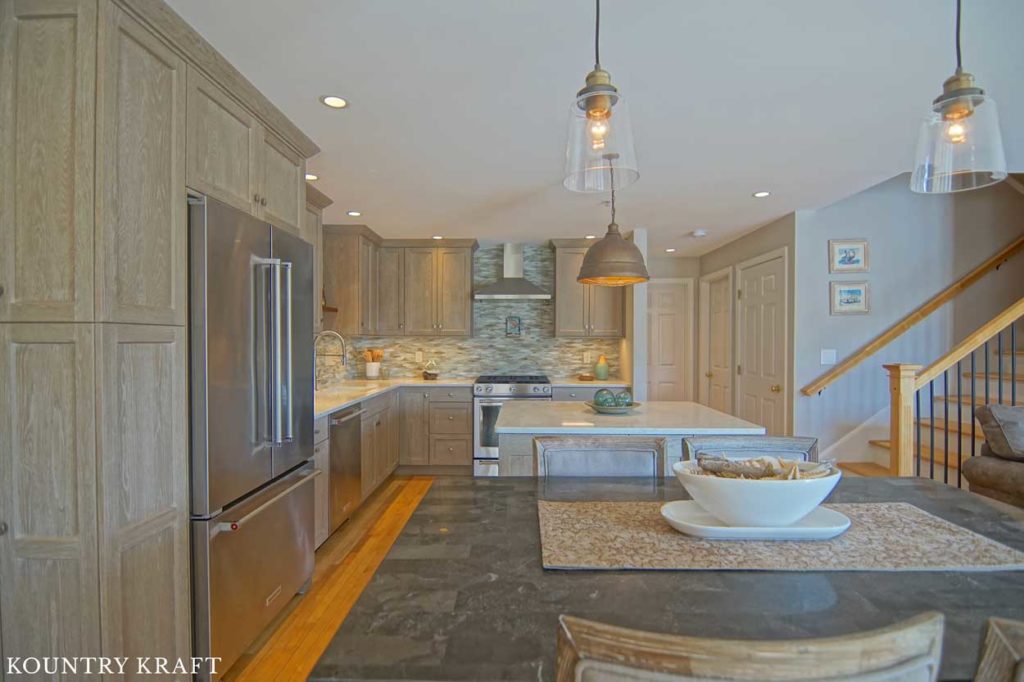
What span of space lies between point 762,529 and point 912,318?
4.16 m

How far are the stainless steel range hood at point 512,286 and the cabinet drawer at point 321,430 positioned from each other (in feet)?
8.05

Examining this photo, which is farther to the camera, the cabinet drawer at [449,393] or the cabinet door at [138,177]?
the cabinet drawer at [449,393]

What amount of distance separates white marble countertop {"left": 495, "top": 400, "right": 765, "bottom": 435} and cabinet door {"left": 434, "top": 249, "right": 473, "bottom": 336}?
Answer: 2179 mm

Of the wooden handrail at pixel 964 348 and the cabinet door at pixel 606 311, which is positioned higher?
the cabinet door at pixel 606 311

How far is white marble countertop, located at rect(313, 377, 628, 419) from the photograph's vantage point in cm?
328

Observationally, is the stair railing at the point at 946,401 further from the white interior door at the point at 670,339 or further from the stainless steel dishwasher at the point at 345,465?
the stainless steel dishwasher at the point at 345,465

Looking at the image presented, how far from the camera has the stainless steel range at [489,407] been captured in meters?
4.89

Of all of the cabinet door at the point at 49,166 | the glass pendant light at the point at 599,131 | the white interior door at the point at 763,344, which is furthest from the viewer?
the white interior door at the point at 763,344

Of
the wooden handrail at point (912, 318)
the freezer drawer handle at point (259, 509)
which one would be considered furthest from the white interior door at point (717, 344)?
the freezer drawer handle at point (259, 509)

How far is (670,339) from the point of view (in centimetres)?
653

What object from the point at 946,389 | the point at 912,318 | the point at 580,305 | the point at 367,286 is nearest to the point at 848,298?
the point at 912,318

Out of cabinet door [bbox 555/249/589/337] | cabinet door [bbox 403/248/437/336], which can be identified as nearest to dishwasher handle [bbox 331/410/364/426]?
cabinet door [bbox 403/248/437/336]

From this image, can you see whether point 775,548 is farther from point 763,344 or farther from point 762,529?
point 763,344

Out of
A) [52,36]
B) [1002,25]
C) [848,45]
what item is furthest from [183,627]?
[1002,25]
